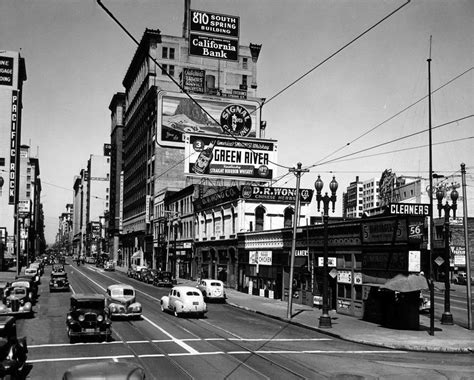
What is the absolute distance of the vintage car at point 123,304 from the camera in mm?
30344

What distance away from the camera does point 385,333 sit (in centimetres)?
2784

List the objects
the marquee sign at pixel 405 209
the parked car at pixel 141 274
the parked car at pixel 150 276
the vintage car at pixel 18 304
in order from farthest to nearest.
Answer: the parked car at pixel 141 274 → the parked car at pixel 150 276 → the vintage car at pixel 18 304 → the marquee sign at pixel 405 209

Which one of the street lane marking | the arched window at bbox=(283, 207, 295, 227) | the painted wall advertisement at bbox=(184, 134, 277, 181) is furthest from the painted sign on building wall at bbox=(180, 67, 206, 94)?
the street lane marking

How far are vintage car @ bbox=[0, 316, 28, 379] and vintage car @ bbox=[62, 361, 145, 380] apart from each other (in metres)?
4.52

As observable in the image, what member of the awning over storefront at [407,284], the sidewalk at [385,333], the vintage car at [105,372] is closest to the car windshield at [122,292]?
the sidewalk at [385,333]

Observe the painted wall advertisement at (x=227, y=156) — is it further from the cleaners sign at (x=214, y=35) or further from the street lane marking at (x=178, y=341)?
the cleaners sign at (x=214, y=35)

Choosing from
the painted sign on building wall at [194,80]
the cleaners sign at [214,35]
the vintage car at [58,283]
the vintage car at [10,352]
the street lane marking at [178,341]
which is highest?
the cleaners sign at [214,35]

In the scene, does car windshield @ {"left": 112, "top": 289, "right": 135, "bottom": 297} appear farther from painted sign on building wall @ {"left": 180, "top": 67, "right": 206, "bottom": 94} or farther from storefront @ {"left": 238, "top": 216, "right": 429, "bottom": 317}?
painted sign on building wall @ {"left": 180, "top": 67, "right": 206, "bottom": 94}

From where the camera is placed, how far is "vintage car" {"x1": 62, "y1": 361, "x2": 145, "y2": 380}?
10.9m

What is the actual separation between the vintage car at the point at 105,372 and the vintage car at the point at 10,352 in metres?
4.52

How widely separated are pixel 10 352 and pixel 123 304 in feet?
48.2

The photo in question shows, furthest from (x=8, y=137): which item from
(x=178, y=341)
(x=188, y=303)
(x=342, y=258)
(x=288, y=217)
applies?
(x=178, y=341)

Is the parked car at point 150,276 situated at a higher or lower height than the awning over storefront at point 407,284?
lower

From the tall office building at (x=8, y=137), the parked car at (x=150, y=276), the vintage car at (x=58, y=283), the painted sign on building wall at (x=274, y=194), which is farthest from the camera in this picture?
→ the tall office building at (x=8, y=137)
